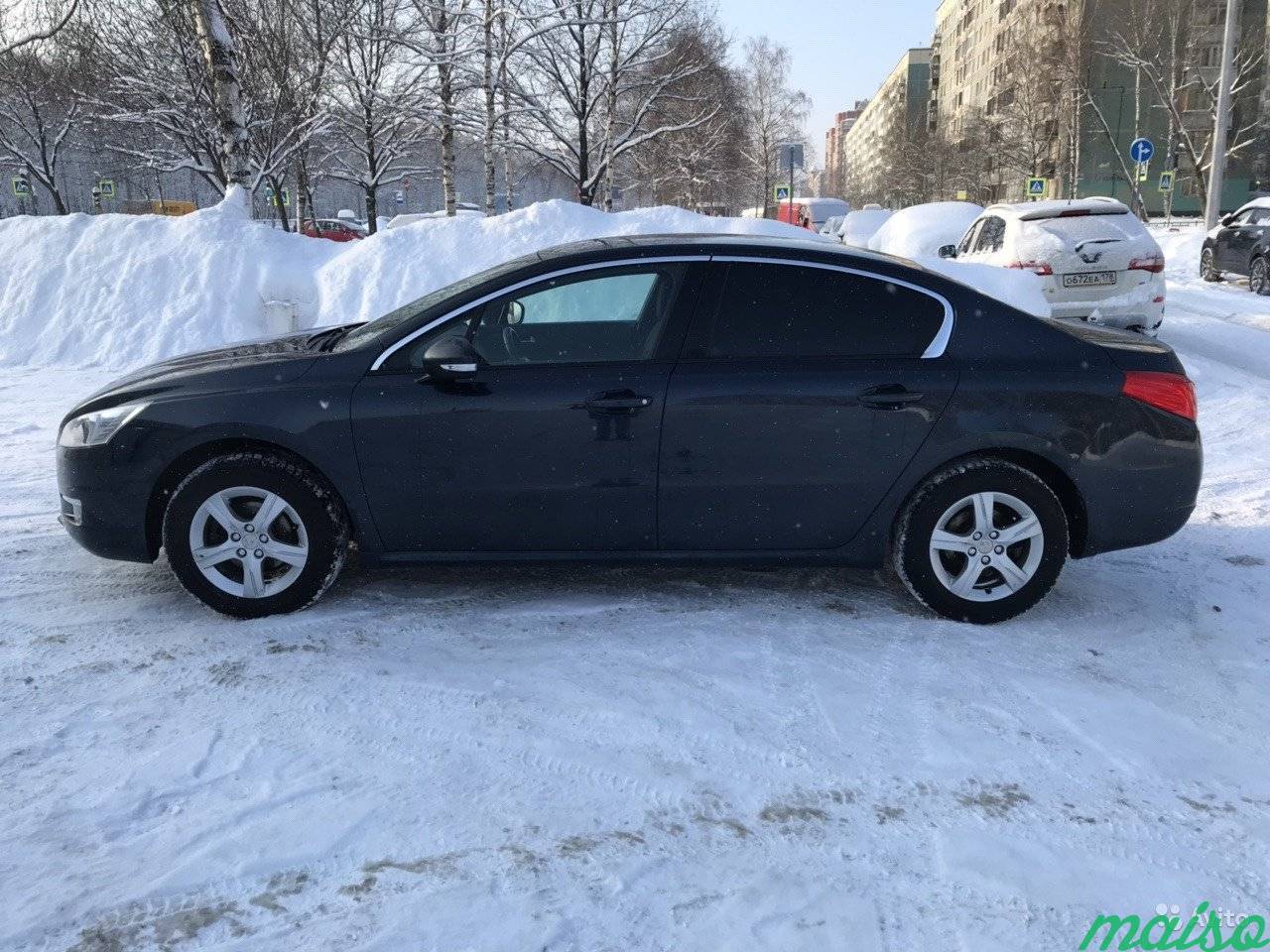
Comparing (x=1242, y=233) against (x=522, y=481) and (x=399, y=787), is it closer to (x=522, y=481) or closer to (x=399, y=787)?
(x=522, y=481)

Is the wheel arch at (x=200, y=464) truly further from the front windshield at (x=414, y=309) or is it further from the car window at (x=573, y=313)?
the car window at (x=573, y=313)

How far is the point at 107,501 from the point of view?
12.7 feet

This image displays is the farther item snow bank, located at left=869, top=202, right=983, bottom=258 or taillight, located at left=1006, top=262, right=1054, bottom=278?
snow bank, located at left=869, top=202, right=983, bottom=258

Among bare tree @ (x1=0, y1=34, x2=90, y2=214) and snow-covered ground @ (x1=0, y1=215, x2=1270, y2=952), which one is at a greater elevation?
bare tree @ (x1=0, y1=34, x2=90, y2=214)

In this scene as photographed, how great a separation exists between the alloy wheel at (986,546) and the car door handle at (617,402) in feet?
4.19

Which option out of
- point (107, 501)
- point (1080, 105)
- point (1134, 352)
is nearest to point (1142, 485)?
point (1134, 352)

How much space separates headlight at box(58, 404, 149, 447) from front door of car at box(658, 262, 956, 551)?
216 cm

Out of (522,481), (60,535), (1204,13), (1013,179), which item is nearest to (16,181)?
(60,535)

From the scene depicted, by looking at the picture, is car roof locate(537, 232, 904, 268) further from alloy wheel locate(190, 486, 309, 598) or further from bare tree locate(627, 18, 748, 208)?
bare tree locate(627, 18, 748, 208)

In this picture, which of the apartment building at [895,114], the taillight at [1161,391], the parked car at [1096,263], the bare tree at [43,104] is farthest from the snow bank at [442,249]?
the apartment building at [895,114]

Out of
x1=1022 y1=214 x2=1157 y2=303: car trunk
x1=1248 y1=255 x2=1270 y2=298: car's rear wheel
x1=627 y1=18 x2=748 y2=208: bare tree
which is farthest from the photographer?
x1=627 y1=18 x2=748 y2=208: bare tree

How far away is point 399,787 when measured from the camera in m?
2.75

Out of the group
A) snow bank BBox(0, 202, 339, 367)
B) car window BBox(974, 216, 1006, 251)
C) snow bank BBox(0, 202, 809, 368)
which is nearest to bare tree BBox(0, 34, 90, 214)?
snow bank BBox(0, 202, 339, 367)

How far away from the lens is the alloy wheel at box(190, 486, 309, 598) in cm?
383
